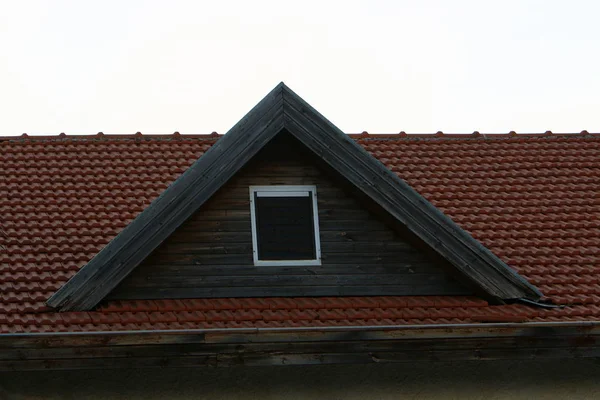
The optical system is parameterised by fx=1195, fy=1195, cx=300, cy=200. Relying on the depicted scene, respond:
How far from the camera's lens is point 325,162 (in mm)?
12469

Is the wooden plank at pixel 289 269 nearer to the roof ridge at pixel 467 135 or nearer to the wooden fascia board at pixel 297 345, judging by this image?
the wooden fascia board at pixel 297 345

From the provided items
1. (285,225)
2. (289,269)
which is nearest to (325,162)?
(285,225)

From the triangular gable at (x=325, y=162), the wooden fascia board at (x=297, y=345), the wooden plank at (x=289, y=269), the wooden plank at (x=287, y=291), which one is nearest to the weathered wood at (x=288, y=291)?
the wooden plank at (x=287, y=291)

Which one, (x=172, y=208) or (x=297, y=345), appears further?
(x=172, y=208)

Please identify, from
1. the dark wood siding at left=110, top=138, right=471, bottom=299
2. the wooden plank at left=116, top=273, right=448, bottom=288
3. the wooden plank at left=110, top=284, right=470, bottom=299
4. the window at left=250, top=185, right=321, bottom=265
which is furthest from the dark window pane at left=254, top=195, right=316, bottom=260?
the wooden plank at left=110, top=284, right=470, bottom=299

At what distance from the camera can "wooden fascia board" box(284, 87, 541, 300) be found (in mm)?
12102

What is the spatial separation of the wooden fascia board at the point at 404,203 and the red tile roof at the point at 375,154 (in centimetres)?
28

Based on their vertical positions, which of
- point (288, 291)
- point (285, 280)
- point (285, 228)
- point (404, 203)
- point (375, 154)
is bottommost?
point (288, 291)

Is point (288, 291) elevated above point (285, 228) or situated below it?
below

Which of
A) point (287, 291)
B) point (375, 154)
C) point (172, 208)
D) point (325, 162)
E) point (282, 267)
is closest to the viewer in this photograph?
point (172, 208)

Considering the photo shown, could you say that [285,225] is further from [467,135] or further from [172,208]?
[467,135]

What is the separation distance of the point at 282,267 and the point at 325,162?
1.20 m

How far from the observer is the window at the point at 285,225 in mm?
12328

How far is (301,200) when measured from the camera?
12.7 meters
